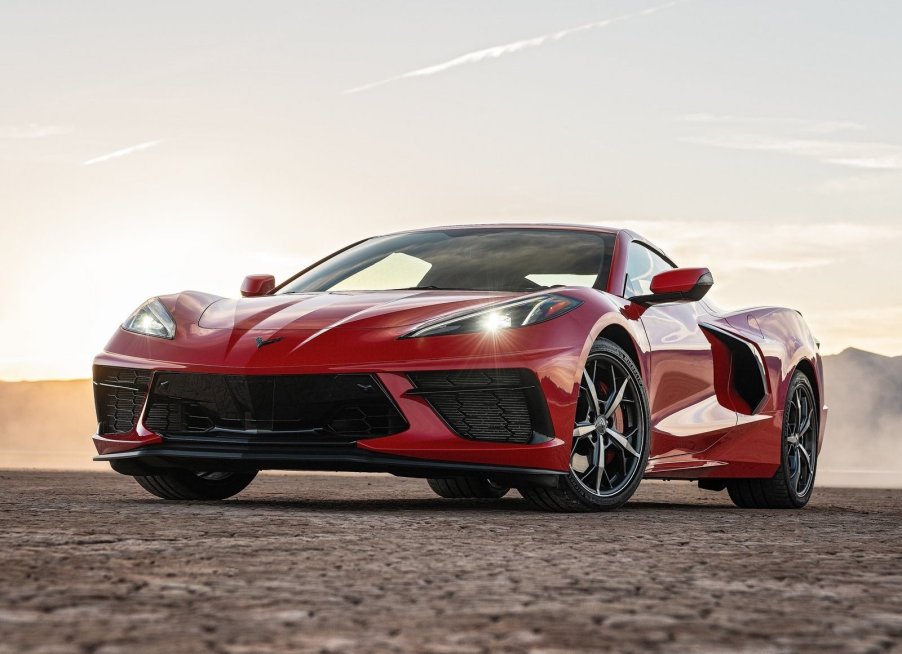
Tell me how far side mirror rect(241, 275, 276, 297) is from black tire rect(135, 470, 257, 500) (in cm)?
98

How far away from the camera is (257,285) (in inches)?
275

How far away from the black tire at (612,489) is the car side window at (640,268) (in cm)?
67

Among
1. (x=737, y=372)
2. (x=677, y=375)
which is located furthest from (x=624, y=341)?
(x=737, y=372)

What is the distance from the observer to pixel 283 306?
19.7 feet

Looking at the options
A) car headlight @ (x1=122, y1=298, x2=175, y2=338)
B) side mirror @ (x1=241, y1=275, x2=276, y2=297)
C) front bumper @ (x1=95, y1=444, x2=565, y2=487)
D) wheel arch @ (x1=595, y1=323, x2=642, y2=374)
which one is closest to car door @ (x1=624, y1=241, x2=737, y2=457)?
wheel arch @ (x1=595, y1=323, x2=642, y2=374)

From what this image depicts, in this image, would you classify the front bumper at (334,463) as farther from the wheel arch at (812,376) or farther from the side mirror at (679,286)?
the wheel arch at (812,376)

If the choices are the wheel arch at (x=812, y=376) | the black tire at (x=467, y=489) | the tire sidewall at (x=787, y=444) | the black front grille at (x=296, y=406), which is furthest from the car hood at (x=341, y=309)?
the wheel arch at (x=812, y=376)

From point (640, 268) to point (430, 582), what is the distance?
4074 mm

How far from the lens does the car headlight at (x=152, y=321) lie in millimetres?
5828

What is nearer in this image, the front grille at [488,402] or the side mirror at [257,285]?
the front grille at [488,402]

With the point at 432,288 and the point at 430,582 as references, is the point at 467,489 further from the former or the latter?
→ the point at 430,582

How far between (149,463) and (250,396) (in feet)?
2.04

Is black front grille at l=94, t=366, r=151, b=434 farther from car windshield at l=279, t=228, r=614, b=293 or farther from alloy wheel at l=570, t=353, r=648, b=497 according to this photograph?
alloy wheel at l=570, t=353, r=648, b=497

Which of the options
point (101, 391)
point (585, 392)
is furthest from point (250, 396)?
point (585, 392)
